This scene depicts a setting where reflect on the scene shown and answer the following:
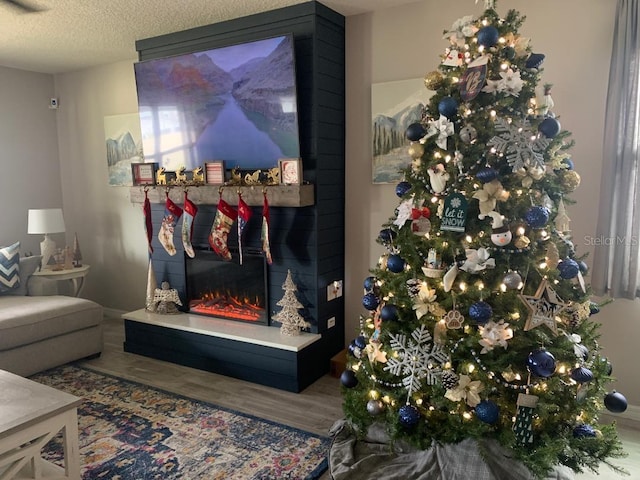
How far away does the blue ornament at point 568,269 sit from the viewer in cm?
209

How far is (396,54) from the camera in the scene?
328 cm

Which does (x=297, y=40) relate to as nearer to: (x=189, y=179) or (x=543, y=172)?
(x=189, y=179)

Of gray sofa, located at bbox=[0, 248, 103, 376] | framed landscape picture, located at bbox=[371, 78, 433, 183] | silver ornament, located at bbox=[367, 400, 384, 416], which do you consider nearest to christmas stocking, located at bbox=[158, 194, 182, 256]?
gray sofa, located at bbox=[0, 248, 103, 376]

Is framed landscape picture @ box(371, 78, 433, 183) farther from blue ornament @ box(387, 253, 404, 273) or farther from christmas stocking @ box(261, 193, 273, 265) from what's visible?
blue ornament @ box(387, 253, 404, 273)

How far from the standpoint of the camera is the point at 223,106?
3494mm

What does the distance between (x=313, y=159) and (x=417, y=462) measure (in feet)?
6.40

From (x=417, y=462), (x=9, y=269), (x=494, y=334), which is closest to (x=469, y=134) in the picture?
(x=494, y=334)

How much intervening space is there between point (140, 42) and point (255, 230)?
191cm

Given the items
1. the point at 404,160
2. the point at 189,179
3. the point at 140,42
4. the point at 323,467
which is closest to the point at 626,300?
the point at 404,160

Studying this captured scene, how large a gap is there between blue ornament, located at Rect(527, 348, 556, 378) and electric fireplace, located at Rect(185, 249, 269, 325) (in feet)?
6.60

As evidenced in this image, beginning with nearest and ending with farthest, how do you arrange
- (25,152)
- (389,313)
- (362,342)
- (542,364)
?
(542,364) < (389,313) < (362,342) < (25,152)

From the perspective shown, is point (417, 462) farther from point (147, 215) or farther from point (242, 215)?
point (147, 215)

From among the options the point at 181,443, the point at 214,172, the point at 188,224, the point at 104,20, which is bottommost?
the point at 181,443

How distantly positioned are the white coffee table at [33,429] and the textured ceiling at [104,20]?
2.39 m
